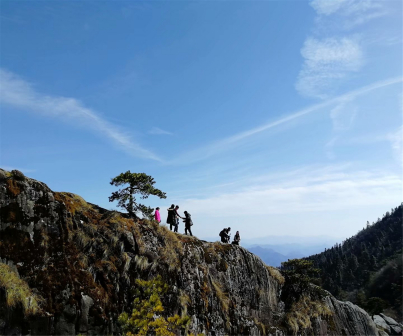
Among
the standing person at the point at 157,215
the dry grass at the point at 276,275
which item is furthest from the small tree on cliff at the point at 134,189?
the dry grass at the point at 276,275

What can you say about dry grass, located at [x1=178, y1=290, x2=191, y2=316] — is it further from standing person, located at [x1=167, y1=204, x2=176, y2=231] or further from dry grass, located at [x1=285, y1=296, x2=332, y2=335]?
dry grass, located at [x1=285, y1=296, x2=332, y2=335]

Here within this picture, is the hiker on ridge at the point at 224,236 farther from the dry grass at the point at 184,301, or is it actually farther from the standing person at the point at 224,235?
the dry grass at the point at 184,301

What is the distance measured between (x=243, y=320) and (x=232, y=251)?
5.60 m

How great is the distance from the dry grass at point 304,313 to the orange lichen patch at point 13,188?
2295cm

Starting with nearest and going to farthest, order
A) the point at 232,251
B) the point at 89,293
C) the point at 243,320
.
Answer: the point at 89,293
the point at 243,320
the point at 232,251

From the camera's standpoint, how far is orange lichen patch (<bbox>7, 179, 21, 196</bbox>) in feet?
52.1

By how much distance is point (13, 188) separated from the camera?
16031 mm

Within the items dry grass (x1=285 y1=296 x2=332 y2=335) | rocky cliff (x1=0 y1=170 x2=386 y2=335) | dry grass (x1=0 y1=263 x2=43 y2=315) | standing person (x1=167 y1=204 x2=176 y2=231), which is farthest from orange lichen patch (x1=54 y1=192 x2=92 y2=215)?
dry grass (x1=285 y1=296 x2=332 y2=335)

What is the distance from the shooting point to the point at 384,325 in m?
77.8

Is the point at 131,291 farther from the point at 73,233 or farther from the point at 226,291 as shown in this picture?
the point at 226,291

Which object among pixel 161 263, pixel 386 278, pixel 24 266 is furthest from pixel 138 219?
pixel 386 278

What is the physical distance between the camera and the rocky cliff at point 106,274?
1457 centimetres

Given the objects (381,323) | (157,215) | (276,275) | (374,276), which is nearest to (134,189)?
(157,215)

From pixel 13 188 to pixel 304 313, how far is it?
2500 centimetres
